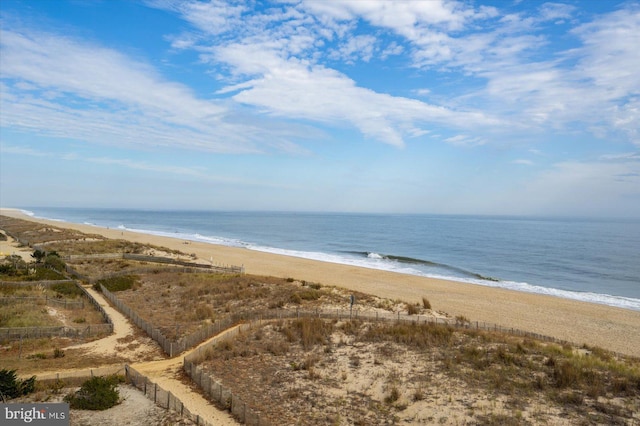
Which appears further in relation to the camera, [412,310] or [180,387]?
[412,310]

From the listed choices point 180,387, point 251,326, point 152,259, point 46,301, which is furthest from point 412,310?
point 152,259

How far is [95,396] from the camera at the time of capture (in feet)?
45.6

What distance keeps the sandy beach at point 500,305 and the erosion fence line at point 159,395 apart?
72.7 feet

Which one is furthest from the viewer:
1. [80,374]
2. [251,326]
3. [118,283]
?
[118,283]

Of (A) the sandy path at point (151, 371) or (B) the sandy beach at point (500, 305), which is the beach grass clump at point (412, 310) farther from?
(A) the sandy path at point (151, 371)

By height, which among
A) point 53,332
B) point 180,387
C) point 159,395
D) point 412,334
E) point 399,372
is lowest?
point 53,332

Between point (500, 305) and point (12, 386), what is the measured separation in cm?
3445

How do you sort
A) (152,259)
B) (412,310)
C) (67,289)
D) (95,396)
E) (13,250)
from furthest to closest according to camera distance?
(13,250), (152,259), (67,289), (412,310), (95,396)

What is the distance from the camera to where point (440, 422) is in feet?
42.8

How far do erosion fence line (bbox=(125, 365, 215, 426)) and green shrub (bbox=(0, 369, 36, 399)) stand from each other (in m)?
3.09

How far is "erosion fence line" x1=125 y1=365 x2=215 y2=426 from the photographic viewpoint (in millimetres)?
12922

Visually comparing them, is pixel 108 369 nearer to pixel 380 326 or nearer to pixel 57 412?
pixel 57 412

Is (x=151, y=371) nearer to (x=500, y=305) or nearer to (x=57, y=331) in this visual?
(x=57, y=331)

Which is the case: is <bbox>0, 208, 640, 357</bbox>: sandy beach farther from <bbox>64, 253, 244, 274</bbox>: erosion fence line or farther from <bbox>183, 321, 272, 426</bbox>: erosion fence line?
<bbox>183, 321, 272, 426</bbox>: erosion fence line
